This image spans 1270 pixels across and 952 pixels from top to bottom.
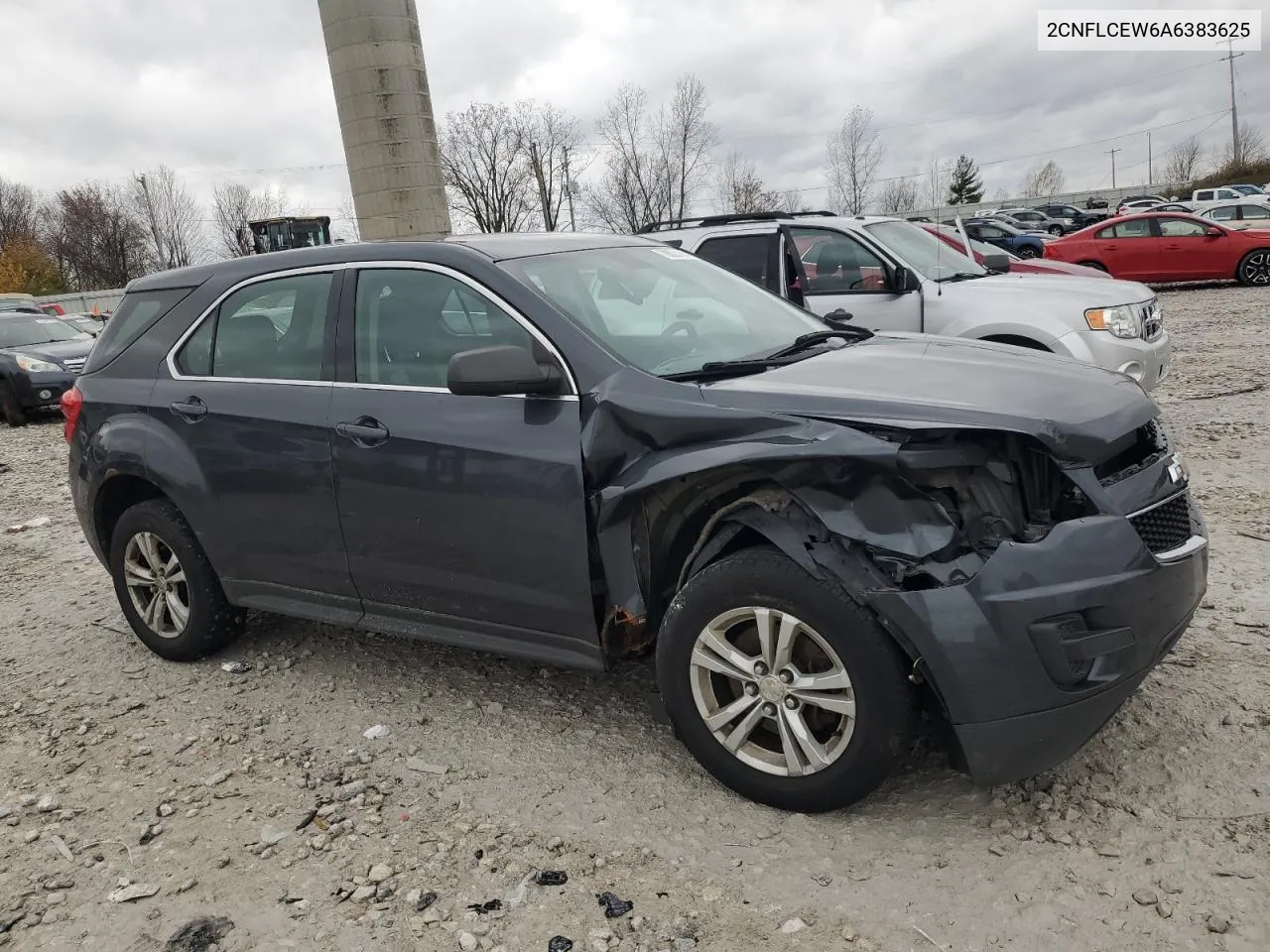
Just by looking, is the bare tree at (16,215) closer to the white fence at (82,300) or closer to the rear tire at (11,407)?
the white fence at (82,300)

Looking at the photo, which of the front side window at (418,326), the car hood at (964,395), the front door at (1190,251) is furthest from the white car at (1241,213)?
the front side window at (418,326)

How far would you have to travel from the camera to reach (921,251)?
814 cm

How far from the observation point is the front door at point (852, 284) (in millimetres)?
7410

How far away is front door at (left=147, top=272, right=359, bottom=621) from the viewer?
3832 millimetres

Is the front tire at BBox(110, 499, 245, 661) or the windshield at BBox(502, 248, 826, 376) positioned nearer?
the windshield at BBox(502, 248, 826, 376)

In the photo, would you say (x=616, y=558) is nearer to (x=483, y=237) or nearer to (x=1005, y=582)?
(x=1005, y=582)

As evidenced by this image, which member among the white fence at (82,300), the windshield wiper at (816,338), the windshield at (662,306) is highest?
the white fence at (82,300)

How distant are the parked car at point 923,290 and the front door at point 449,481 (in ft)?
11.9

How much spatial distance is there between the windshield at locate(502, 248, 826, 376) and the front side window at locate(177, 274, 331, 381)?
3.00 feet

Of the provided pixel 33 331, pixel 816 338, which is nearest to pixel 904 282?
pixel 816 338

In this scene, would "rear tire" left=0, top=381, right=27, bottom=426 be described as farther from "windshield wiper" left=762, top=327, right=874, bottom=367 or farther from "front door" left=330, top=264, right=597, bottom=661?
"windshield wiper" left=762, top=327, right=874, bottom=367

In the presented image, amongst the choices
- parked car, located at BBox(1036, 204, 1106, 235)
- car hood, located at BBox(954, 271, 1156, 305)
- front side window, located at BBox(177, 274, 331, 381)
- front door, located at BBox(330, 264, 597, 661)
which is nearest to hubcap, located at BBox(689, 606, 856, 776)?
front door, located at BBox(330, 264, 597, 661)

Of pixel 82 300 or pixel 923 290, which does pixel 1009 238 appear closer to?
pixel 923 290

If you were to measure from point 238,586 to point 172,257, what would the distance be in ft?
230
